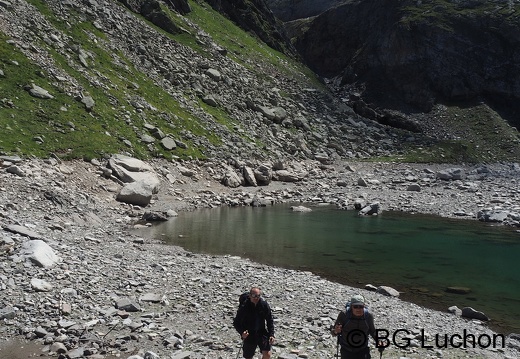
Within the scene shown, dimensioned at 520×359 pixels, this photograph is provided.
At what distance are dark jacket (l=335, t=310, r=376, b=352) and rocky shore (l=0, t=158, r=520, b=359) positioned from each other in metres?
3.08

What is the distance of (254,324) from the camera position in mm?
11312

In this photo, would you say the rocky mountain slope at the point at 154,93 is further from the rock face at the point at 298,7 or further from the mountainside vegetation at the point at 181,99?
the rock face at the point at 298,7

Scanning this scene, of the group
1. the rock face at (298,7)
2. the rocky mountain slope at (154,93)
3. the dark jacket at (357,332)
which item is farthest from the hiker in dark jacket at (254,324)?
the rock face at (298,7)

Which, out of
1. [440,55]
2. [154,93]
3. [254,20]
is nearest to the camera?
[154,93]

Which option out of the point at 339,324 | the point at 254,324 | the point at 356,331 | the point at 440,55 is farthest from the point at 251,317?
the point at 440,55

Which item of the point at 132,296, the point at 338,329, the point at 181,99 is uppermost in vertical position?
the point at 338,329

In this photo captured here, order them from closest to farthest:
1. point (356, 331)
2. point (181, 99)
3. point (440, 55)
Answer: point (356, 331), point (181, 99), point (440, 55)

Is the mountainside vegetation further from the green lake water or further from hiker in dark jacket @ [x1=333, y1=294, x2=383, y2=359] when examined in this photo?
hiker in dark jacket @ [x1=333, y1=294, x2=383, y2=359]

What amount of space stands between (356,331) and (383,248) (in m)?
20.6

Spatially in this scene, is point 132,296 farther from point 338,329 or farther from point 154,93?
point 154,93

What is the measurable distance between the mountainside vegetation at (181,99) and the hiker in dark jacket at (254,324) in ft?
95.3

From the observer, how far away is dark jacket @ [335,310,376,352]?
394 inches

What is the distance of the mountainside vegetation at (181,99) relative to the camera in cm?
4322

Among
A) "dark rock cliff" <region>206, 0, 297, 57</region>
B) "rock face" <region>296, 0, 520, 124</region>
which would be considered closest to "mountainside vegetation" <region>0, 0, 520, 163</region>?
"dark rock cliff" <region>206, 0, 297, 57</region>
